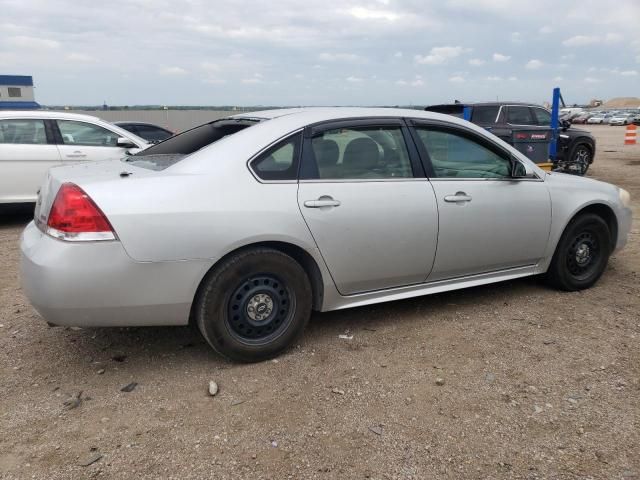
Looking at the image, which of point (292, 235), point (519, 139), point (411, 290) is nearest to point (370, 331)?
point (411, 290)

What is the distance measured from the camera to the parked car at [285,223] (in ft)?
9.49

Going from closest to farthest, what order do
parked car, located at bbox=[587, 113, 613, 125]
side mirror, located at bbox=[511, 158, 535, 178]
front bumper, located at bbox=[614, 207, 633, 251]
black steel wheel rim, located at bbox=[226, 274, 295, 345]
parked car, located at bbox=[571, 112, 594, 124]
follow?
black steel wheel rim, located at bbox=[226, 274, 295, 345] < side mirror, located at bbox=[511, 158, 535, 178] < front bumper, located at bbox=[614, 207, 633, 251] < parked car, located at bbox=[587, 113, 613, 125] < parked car, located at bbox=[571, 112, 594, 124]

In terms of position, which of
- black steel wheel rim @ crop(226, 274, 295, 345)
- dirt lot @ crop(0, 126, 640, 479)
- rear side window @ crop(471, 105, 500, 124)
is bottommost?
dirt lot @ crop(0, 126, 640, 479)

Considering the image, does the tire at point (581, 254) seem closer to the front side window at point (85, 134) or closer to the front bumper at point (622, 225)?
the front bumper at point (622, 225)

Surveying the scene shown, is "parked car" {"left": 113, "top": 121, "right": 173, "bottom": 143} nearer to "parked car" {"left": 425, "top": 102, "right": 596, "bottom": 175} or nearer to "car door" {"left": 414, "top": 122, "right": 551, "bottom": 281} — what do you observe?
"parked car" {"left": 425, "top": 102, "right": 596, "bottom": 175}

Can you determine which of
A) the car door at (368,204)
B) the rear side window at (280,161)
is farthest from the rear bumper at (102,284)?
the car door at (368,204)

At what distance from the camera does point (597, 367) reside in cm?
333

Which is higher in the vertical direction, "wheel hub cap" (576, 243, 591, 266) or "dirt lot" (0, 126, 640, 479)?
"wheel hub cap" (576, 243, 591, 266)

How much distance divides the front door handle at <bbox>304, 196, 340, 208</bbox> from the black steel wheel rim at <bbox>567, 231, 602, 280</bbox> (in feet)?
7.48

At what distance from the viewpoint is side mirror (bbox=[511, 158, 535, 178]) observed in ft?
13.5

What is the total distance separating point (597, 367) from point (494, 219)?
121 centimetres

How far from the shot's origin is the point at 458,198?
3852mm

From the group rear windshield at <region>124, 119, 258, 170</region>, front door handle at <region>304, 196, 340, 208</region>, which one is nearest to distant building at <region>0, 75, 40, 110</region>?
rear windshield at <region>124, 119, 258, 170</region>

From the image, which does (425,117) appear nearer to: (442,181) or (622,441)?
(442,181)
